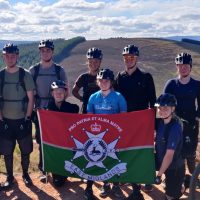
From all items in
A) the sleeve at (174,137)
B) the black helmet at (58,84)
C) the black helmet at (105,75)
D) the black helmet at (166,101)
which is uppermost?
the black helmet at (105,75)

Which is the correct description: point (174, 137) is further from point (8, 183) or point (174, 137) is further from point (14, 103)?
point (8, 183)

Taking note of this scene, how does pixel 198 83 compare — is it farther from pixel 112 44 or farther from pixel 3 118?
pixel 112 44

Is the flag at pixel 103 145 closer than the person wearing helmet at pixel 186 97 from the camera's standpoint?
Yes

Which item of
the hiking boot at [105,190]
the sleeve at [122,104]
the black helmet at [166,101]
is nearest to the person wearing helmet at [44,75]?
the hiking boot at [105,190]

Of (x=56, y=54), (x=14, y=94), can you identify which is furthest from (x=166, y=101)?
(x=56, y=54)

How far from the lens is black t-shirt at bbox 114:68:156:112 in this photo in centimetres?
832

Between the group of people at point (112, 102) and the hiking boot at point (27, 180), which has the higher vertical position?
the group of people at point (112, 102)

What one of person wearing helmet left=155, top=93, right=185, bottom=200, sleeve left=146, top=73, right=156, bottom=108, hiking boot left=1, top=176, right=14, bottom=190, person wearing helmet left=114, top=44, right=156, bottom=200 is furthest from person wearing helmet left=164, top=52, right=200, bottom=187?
hiking boot left=1, top=176, right=14, bottom=190

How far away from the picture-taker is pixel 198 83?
813 centimetres

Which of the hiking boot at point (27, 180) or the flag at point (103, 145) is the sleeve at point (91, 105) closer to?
the flag at point (103, 145)

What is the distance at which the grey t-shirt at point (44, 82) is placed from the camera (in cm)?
919

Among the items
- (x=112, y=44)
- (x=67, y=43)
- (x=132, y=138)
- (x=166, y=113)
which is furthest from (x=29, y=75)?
(x=67, y=43)

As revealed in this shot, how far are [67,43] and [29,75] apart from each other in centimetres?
10423

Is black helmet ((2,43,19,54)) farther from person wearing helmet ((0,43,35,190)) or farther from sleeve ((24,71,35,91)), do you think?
sleeve ((24,71,35,91))
